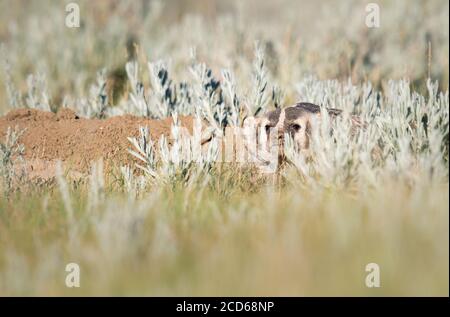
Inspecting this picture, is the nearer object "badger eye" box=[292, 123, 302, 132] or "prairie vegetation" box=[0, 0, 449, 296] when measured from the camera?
"prairie vegetation" box=[0, 0, 449, 296]

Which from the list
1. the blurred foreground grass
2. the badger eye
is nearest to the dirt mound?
the badger eye

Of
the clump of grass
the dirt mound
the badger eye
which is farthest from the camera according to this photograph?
the dirt mound

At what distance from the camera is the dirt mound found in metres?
5.00

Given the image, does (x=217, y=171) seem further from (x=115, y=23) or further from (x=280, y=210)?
(x=115, y=23)

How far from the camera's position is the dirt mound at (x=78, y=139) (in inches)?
197

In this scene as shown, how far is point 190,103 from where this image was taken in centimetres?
625

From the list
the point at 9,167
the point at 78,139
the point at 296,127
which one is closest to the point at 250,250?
the point at 296,127

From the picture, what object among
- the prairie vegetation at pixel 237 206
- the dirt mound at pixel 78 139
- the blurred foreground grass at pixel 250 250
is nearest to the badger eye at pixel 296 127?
the prairie vegetation at pixel 237 206

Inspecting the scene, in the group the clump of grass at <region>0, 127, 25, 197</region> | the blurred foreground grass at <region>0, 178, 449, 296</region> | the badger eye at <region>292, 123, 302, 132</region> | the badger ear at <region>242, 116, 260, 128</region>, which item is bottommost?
the blurred foreground grass at <region>0, 178, 449, 296</region>

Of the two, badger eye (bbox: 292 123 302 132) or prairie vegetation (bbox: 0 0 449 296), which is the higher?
badger eye (bbox: 292 123 302 132)

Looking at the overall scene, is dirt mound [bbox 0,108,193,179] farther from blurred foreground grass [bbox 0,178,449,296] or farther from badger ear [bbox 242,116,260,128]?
blurred foreground grass [bbox 0,178,449,296]

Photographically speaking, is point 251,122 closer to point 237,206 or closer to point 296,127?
point 296,127

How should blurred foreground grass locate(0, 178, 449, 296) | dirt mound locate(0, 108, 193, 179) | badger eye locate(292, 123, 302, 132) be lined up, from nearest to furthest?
blurred foreground grass locate(0, 178, 449, 296) < badger eye locate(292, 123, 302, 132) < dirt mound locate(0, 108, 193, 179)
